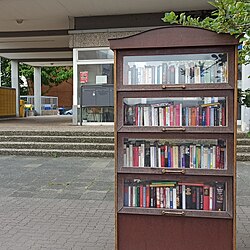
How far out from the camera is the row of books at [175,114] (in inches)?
131

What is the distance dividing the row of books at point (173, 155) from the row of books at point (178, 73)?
573 mm

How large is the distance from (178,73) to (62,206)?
3131 millimetres

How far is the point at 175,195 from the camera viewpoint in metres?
3.39

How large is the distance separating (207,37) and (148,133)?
3.27 feet

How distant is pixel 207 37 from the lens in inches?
125

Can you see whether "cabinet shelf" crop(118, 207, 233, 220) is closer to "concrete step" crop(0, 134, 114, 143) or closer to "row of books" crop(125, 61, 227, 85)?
"row of books" crop(125, 61, 227, 85)

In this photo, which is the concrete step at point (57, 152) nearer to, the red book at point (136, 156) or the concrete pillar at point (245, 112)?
the concrete pillar at point (245, 112)

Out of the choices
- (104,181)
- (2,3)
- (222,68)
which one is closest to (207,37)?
(222,68)

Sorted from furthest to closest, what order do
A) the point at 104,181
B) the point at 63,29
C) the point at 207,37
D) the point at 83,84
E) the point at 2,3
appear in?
the point at 63,29 < the point at 83,84 < the point at 2,3 < the point at 104,181 < the point at 207,37

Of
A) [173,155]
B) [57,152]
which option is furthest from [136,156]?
[57,152]

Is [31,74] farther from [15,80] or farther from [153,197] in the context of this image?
[153,197]

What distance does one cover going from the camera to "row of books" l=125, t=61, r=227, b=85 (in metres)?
3.33

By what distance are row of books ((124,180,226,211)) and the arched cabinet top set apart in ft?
4.11

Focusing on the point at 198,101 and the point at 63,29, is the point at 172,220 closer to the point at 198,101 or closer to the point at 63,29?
the point at 198,101
